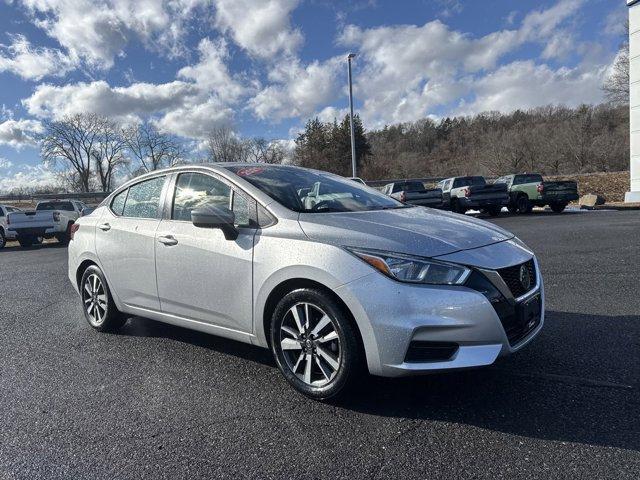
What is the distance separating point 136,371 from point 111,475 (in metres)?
1.42

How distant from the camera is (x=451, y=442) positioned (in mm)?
2469

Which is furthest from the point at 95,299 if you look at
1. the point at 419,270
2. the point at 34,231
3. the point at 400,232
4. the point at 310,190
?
the point at 34,231

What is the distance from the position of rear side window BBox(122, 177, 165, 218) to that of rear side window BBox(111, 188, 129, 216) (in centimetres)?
7

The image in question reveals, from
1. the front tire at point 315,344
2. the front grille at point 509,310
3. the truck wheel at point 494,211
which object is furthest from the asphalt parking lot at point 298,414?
the truck wheel at point 494,211

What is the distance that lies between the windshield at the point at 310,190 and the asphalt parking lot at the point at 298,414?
1.32m

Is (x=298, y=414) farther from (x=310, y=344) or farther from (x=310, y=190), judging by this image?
(x=310, y=190)

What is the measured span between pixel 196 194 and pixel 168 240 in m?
0.44

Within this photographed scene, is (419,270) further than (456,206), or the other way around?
(456,206)

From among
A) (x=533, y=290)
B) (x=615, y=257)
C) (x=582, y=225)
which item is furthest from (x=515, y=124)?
(x=533, y=290)

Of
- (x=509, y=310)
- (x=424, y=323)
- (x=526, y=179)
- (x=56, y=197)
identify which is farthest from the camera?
(x=56, y=197)

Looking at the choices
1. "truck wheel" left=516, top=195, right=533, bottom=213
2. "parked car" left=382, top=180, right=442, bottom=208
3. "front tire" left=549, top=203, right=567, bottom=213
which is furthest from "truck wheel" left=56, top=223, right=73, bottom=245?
"front tire" left=549, top=203, right=567, bottom=213

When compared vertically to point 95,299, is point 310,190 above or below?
above

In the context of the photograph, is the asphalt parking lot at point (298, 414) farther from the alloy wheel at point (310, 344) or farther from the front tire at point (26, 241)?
the front tire at point (26, 241)

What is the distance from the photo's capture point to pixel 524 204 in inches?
794
